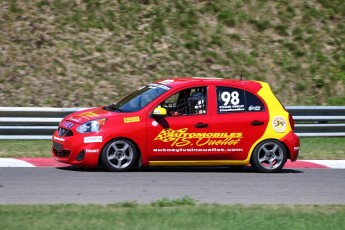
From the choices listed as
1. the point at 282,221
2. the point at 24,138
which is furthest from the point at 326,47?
the point at 282,221

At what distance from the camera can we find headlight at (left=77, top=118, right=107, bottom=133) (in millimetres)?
12023

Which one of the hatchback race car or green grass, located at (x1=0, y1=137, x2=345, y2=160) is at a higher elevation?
the hatchback race car

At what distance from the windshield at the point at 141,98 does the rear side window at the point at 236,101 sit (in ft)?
2.82

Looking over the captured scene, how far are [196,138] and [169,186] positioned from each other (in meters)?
1.59

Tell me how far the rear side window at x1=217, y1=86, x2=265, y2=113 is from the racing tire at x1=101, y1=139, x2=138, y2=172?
154 centimetres

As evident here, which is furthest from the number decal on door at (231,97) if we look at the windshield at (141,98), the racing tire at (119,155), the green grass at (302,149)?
the green grass at (302,149)

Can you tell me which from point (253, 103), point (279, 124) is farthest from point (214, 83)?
point (279, 124)

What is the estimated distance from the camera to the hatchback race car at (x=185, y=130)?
475 inches

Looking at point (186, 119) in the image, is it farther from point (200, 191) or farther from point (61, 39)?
point (61, 39)

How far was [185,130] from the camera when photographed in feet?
40.5

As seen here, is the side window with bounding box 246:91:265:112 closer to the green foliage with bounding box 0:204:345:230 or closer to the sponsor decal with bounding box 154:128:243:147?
the sponsor decal with bounding box 154:128:243:147

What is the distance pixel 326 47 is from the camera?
21.7 m

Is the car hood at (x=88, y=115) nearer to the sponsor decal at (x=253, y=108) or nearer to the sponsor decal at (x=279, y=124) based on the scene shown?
the sponsor decal at (x=253, y=108)

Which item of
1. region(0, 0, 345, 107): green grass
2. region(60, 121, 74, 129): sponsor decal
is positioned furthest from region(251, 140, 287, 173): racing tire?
region(0, 0, 345, 107): green grass
